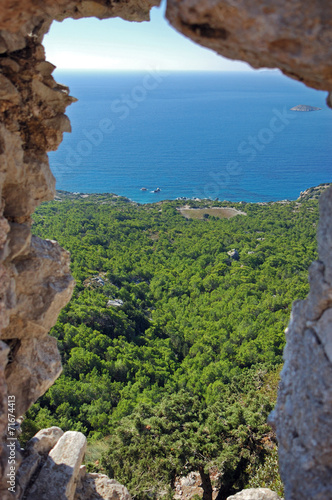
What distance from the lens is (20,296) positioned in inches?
228

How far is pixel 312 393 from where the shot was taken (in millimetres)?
4133

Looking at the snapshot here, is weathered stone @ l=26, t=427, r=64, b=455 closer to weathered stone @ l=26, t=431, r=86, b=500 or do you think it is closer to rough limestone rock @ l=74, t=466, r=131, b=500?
weathered stone @ l=26, t=431, r=86, b=500

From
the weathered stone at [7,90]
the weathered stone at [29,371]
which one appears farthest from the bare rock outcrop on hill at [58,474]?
the weathered stone at [7,90]

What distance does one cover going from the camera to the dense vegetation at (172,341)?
30.5 ft

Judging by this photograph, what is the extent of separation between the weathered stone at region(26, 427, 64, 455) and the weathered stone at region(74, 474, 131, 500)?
80 cm

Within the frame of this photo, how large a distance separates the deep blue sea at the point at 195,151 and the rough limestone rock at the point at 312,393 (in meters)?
65.9

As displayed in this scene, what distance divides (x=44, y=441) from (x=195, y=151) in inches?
3936

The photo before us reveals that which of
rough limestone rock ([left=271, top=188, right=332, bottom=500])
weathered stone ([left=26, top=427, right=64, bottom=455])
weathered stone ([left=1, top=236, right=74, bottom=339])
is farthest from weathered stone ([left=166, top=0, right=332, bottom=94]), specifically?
weathered stone ([left=26, top=427, right=64, bottom=455])

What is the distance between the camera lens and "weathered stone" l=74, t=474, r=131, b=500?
7.07 metres

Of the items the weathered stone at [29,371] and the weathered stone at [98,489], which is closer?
the weathered stone at [29,371]

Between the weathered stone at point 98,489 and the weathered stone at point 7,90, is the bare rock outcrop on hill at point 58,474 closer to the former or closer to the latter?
the weathered stone at point 98,489

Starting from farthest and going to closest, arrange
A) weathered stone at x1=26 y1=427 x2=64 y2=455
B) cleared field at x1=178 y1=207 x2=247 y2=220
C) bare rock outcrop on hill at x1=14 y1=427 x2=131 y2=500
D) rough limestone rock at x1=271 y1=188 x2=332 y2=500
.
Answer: cleared field at x1=178 y1=207 x2=247 y2=220, weathered stone at x1=26 y1=427 x2=64 y2=455, bare rock outcrop on hill at x1=14 y1=427 x2=131 y2=500, rough limestone rock at x1=271 y1=188 x2=332 y2=500

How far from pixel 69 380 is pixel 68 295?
9161mm

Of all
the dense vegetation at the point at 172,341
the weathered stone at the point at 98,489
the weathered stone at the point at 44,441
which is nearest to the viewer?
the weathered stone at the point at 44,441
